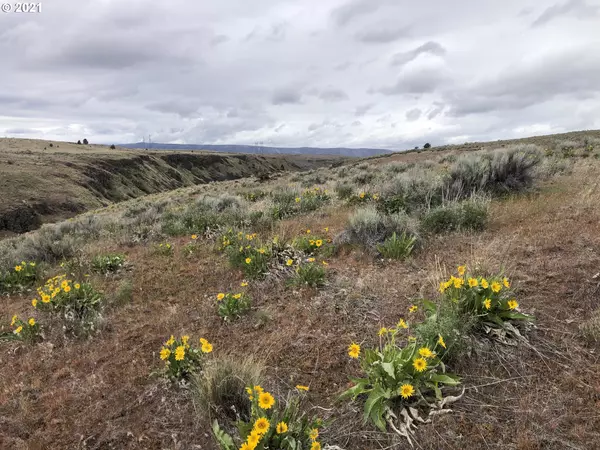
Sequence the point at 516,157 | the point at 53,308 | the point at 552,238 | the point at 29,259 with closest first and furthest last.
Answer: the point at 53,308
the point at 552,238
the point at 29,259
the point at 516,157

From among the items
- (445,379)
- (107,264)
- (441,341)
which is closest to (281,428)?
(445,379)

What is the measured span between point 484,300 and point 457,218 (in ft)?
9.68

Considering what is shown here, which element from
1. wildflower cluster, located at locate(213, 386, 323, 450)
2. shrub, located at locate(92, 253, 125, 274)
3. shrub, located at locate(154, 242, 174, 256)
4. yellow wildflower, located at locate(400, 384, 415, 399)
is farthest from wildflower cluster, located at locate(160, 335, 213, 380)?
shrub, located at locate(154, 242, 174, 256)

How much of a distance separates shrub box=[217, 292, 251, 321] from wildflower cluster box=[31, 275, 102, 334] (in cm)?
141

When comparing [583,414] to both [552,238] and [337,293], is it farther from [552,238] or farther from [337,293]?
[552,238]

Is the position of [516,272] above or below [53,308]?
above

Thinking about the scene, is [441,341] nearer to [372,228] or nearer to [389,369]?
[389,369]

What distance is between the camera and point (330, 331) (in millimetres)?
3781

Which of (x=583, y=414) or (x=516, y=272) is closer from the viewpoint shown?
(x=583, y=414)

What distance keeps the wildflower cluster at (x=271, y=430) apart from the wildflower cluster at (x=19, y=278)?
5.21 metres

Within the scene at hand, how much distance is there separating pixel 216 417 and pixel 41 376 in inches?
77.0

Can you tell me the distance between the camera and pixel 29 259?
7613mm

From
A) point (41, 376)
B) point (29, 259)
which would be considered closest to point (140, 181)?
point (29, 259)

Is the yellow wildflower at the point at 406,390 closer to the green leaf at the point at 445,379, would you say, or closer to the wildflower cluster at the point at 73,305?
the green leaf at the point at 445,379
